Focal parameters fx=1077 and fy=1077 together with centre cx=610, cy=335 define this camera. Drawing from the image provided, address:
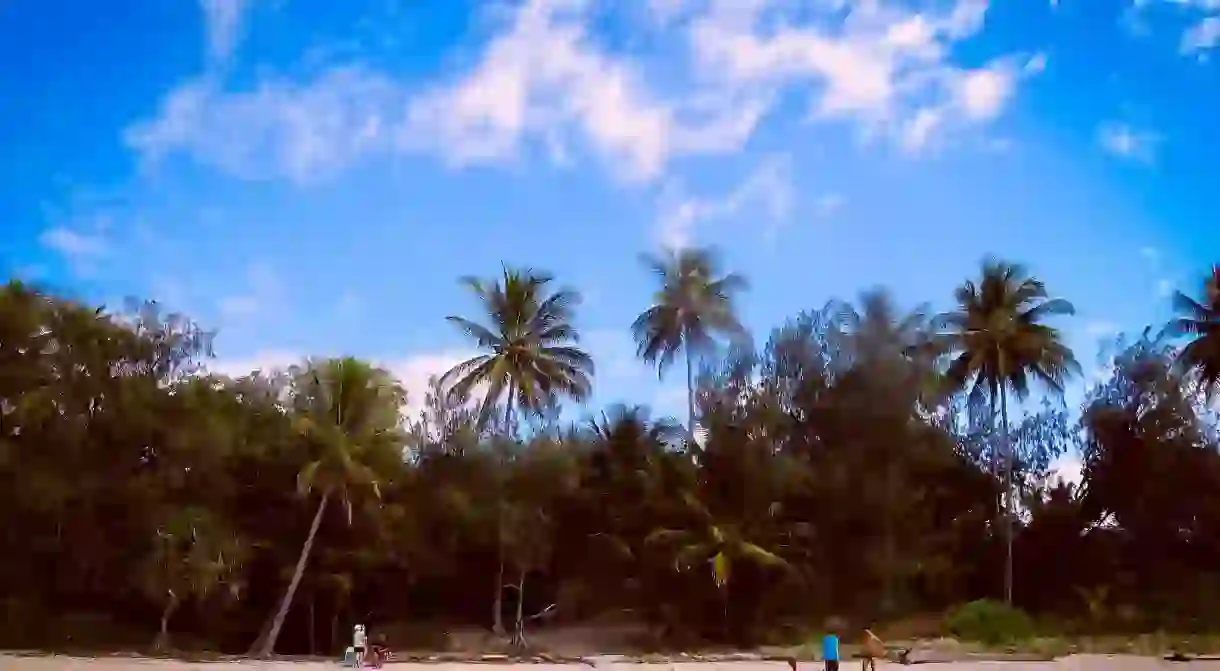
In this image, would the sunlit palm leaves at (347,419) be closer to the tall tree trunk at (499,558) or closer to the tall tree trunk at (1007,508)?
the tall tree trunk at (499,558)

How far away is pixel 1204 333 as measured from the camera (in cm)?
3766

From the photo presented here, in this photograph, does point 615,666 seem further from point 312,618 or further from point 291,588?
point 312,618

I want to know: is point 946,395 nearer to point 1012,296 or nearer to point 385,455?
point 1012,296

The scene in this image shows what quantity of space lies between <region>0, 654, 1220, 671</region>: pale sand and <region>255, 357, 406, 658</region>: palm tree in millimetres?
7044

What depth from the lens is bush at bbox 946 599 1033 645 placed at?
32844 millimetres

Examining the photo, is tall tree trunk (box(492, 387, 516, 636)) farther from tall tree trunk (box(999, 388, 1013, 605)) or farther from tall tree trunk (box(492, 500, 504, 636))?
tall tree trunk (box(999, 388, 1013, 605))

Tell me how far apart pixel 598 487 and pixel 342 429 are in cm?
904

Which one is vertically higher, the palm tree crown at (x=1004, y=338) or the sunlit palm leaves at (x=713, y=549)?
the palm tree crown at (x=1004, y=338)

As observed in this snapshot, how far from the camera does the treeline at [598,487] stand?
33.4m

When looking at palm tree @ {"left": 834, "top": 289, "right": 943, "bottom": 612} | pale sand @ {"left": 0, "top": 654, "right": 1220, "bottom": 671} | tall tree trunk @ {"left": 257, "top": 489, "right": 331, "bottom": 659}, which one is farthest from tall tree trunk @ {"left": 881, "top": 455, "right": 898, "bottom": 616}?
tall tree trunk @ {"left": 257, "top": 489, "right": 331, "bottom": 659}

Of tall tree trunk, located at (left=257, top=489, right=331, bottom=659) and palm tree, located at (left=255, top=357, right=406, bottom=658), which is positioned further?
tall tree trunk, located at (left=257, top=489, right=331, bottom=659)

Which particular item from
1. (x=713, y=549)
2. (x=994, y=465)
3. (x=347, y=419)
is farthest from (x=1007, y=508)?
(x=347, y=419)

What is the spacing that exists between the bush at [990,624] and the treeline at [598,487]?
2.73 meters

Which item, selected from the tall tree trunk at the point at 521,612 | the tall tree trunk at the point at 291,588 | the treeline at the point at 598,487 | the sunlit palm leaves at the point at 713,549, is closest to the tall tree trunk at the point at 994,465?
the treeline at the point at 598,487
